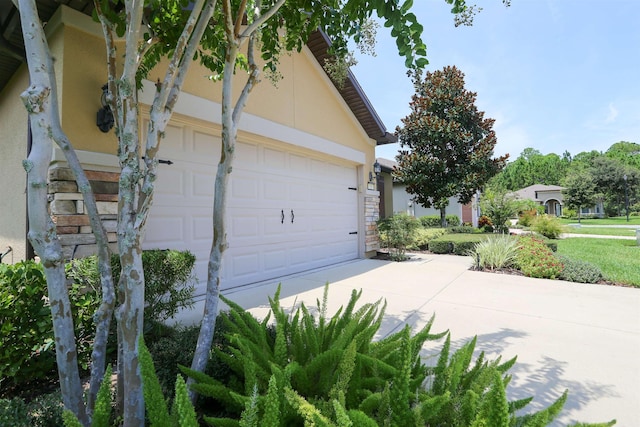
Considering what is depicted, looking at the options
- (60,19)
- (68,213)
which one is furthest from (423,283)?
(60,19)

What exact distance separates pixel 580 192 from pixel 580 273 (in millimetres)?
32505

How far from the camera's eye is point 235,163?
514cm

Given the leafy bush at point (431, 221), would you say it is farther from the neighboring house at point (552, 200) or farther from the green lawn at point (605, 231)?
the neighboring house at point (552, 200)

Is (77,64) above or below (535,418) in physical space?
above

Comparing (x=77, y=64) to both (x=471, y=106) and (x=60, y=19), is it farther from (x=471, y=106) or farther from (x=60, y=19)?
(x=471, y=106)

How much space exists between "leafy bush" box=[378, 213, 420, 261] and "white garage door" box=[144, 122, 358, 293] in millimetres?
863

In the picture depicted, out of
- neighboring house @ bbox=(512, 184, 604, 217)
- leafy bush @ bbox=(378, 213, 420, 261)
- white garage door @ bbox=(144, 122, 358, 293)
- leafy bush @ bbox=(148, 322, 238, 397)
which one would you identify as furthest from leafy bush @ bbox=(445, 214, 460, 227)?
neighboring house @ bbox=(512, 184, 604, 217)

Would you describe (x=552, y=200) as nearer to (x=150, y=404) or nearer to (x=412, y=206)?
(x=412, y=206)

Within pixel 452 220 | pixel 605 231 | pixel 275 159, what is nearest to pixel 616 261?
pixel 275 159

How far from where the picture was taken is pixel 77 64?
328 cm

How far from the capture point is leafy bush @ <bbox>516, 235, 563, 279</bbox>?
18.5 ft

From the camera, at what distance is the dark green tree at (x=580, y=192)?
2973 cm

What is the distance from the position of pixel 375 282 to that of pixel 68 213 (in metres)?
4.49

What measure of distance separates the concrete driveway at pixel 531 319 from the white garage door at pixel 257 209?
539mm
